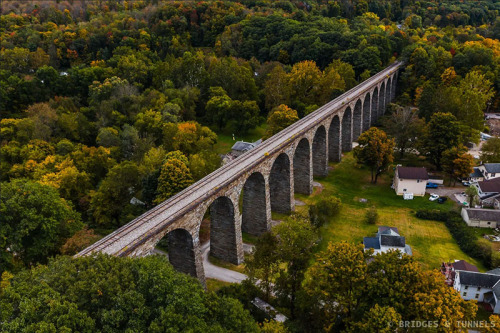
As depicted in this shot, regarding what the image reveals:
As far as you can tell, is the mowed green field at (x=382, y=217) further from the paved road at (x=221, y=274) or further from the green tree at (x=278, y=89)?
the green tree at (x=278, y=89)

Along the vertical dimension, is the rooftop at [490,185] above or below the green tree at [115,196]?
below

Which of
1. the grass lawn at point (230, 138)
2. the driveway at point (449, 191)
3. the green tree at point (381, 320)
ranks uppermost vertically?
the green tree at point (381, 320)

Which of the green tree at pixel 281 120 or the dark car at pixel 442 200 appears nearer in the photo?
the dark car at pixel 442 200

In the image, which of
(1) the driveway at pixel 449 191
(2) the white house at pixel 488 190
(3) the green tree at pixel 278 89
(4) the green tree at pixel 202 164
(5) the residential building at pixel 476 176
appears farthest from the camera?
(3) the green tree at pixel 278 89

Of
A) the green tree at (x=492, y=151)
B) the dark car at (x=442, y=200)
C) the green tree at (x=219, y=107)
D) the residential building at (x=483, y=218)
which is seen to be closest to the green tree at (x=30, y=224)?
the green tree at (x=219, y=107)

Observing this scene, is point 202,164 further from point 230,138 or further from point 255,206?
point 230,138

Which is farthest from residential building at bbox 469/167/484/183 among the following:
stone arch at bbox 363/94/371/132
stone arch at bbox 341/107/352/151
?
stone arch at bbox 363/94/371/132

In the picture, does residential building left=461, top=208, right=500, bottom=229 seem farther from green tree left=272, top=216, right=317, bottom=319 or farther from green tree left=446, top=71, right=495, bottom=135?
green tree left=272, top=216, right=317, bottom=319
